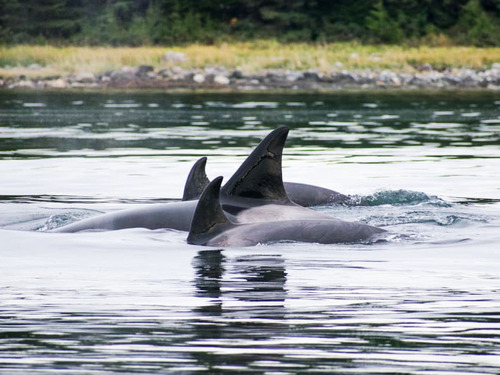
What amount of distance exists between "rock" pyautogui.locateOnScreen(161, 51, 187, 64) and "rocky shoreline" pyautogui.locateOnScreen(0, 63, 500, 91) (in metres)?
2.43

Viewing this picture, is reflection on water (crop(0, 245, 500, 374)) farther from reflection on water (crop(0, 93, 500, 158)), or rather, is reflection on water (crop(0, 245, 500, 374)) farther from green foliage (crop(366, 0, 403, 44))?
green foliage (crop(366, 0, 403, 44))

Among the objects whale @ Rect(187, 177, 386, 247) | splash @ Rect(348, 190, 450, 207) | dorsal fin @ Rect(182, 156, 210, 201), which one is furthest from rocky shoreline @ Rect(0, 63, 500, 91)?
whale @ Rect(187, 177, 386, 247)

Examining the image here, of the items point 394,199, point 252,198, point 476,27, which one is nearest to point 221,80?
point 476,27

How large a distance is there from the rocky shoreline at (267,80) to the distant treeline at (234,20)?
61.5ft

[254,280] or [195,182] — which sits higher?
[195,182]

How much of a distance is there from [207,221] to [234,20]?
249ft

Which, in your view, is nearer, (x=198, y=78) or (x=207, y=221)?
(x=207, y=221)

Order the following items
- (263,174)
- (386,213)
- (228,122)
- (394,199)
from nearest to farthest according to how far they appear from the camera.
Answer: (263,174)
(386,213)
(394,199)
(228,122)

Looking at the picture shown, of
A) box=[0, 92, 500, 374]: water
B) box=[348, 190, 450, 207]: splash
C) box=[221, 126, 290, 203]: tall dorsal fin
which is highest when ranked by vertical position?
box=[221, 126, 290, 203]: tall dorsal fin

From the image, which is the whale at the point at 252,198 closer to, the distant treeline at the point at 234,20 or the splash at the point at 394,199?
the splash at the point at 394,199

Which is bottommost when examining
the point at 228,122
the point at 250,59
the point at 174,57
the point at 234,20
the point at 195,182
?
the point at 228,122

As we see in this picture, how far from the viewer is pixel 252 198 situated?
39.1 feet

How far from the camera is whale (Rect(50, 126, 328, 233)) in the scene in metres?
11.7

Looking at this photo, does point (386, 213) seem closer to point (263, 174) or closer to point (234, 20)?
point (263, 174)
